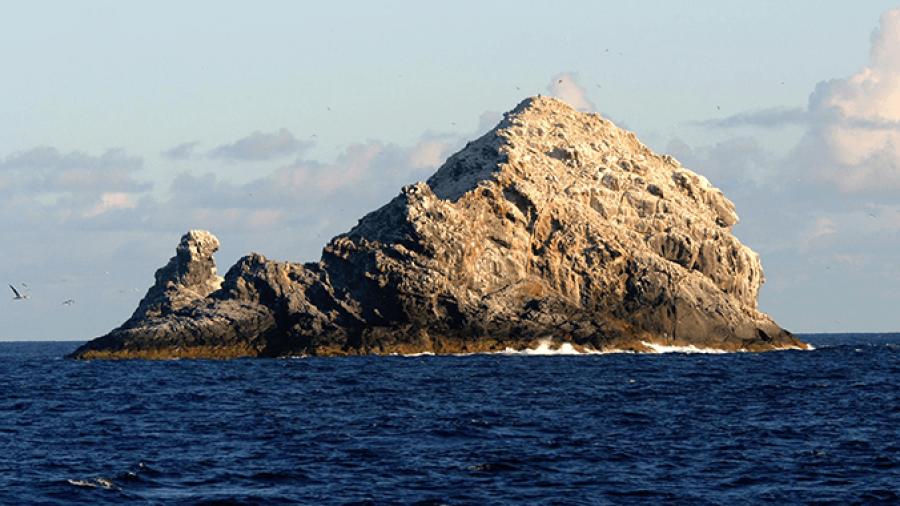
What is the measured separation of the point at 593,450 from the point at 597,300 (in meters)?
74.0

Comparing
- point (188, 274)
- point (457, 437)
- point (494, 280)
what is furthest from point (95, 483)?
point (188, 274)

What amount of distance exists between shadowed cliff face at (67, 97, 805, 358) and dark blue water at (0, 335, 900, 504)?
84.4 feet

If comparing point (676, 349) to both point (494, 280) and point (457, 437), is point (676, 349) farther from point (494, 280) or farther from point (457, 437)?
point (457, 437)

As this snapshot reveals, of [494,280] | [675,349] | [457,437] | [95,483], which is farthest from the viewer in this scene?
[675,349]

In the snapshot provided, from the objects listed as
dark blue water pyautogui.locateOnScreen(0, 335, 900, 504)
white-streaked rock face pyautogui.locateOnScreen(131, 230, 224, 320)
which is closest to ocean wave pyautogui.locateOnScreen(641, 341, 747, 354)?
dark blue water pyautogui.locateOnScreen(0, 335, 900, 504)

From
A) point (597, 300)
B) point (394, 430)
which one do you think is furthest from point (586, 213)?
point (394, 430)

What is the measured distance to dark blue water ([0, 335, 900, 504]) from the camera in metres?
41.4

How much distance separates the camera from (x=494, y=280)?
12150cm

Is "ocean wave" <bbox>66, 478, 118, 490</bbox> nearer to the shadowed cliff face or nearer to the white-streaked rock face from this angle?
the shadowed cliff face

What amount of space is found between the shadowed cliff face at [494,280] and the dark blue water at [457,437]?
2571cm

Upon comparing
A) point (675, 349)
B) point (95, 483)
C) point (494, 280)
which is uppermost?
point (494, 280)

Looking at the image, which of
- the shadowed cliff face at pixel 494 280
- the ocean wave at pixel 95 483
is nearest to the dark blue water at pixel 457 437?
the ocean wave at pixel 95 483

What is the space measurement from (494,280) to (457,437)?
2685 inches

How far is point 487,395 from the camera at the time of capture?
7244 cm
